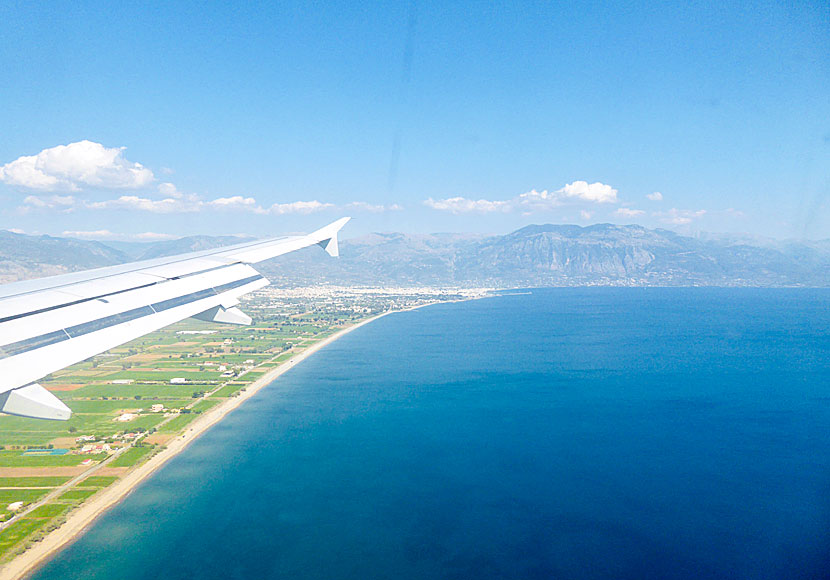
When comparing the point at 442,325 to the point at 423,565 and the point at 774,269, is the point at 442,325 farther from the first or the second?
the point at 774,269

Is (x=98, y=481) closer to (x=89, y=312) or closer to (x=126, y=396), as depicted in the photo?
(x=126, y=396)

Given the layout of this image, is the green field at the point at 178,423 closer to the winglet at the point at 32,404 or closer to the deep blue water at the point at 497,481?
the deep blue water at the point at 497,481

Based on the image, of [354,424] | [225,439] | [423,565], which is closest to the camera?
[423,565]

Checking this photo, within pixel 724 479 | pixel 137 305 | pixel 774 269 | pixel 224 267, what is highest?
pixel 774 269

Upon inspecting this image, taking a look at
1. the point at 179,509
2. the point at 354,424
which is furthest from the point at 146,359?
the point at 179,509

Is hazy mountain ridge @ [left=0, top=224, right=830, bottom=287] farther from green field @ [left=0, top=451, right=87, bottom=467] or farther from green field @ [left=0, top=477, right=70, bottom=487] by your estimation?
green field @ [left=0, top=477, right=70, bottom=487]

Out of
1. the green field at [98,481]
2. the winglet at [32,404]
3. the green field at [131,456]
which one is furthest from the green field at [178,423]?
the winglet at [32,404]

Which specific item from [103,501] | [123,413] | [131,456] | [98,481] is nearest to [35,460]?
[131,456]
